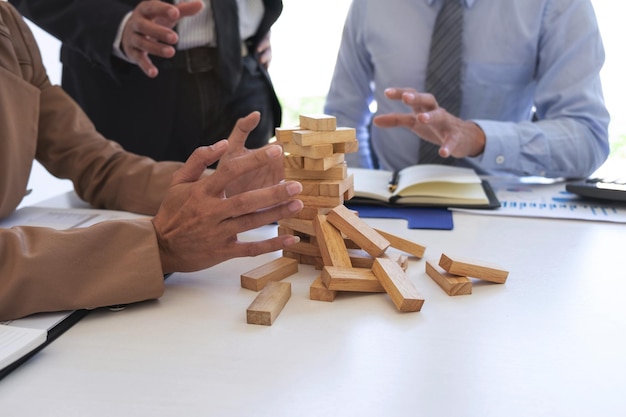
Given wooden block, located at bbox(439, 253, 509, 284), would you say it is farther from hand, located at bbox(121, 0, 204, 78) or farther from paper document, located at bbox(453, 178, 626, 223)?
hand, located at bbox(121, 0, 204, 78)

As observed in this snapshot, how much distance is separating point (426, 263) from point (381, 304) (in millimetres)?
188

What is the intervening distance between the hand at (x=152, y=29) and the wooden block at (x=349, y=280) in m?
0.85

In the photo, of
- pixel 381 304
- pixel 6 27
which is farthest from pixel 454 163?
pixel 6 27

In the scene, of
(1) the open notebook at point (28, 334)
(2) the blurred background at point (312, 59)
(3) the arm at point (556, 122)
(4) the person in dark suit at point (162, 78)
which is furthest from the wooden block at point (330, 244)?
(2) the blurred background at point (312, 59)

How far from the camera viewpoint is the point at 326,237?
1116 mm

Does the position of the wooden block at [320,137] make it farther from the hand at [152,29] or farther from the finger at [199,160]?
the hand at [152,29]

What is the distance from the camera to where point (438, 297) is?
105cm

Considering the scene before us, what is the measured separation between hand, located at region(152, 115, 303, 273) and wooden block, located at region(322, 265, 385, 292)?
93 millimetres

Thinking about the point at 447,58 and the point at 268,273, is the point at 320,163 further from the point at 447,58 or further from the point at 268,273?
the point at 447,58

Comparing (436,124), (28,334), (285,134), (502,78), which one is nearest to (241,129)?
(285,134)

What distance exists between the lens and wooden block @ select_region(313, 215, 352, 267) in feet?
3.62

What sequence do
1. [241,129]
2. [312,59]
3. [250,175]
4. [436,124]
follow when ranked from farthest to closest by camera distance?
1. [312,59]
2. [436,124]
3. [250,175]
4. [241,129]

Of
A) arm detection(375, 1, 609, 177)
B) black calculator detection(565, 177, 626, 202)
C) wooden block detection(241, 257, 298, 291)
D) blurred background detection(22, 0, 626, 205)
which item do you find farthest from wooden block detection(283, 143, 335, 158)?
blurred background detection(22, 0, 626, 205)

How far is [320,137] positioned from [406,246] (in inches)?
11.7
